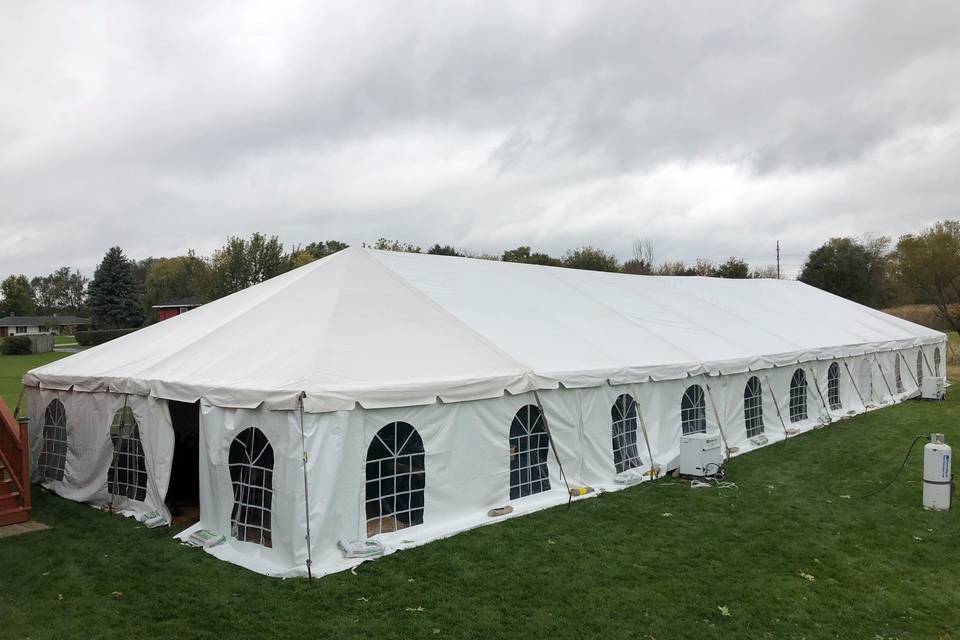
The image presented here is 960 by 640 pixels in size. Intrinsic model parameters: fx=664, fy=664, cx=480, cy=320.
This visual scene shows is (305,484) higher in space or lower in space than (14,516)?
higher

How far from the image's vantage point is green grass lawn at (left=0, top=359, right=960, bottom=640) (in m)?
5.60

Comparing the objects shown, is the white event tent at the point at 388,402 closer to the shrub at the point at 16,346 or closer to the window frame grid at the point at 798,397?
the window frame grid at the point at 798,397

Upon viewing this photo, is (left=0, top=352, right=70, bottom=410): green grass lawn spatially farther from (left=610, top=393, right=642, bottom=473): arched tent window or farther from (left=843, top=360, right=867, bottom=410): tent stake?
(left=843, top=360, right=867, bottom=410): tent stake

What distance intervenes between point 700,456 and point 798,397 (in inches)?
253

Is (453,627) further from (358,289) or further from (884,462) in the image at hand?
(884,462)

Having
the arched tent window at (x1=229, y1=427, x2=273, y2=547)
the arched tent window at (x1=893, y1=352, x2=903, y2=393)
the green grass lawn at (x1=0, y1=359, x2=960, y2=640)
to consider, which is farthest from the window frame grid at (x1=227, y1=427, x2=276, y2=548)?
the arched tent window at (x1=893, y1=352, x2=903, y2=393)

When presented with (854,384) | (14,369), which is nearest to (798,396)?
(854,384)

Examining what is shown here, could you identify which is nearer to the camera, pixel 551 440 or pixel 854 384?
pixel 551 440

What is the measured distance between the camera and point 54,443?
1048cm

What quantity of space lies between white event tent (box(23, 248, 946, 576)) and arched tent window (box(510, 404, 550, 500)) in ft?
0.08

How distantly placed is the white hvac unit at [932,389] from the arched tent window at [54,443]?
2236 centimetres

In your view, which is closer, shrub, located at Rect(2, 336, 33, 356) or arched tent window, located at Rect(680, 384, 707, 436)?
arched tent window, located at Rect(680, 384, 707, 436)

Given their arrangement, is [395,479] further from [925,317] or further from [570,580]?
[925,317]

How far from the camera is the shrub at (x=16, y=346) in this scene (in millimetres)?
45312
